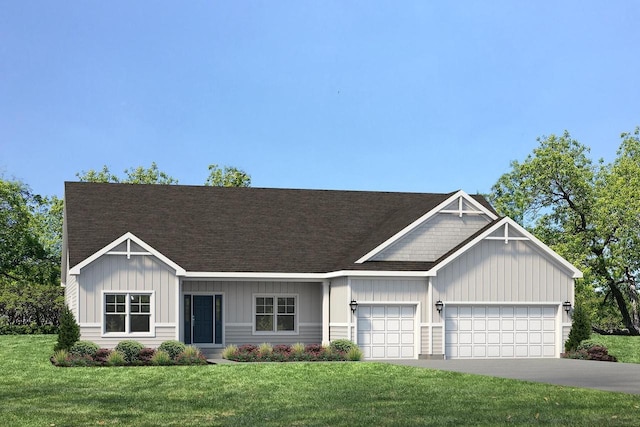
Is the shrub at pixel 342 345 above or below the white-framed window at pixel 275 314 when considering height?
below

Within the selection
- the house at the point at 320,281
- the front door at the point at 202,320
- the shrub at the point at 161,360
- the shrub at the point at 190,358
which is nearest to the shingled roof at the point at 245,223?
the house at the point at 320,281

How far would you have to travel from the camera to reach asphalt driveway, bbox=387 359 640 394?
24.7 m

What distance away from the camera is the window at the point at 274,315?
38.8 meters

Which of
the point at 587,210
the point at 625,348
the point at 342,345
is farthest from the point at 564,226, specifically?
the point at 342,345

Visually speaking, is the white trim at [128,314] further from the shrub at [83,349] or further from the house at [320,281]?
the shrub at [83,349]

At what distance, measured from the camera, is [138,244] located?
35.3 meters

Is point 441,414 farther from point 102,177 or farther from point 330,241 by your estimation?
point 102,177

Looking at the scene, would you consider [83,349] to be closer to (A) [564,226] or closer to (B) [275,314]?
(B) [275,314]

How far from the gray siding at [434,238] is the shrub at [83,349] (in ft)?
36.3

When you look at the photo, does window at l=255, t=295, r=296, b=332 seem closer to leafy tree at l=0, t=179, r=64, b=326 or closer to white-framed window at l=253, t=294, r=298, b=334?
white-framed window at l=253, t=294, r=298, b=334

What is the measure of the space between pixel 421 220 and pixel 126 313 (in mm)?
11898

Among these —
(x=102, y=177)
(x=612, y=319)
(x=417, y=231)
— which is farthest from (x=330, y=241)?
(x=612, y=319)

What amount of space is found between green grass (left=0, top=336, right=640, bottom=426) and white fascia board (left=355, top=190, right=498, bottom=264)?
7720 millimetres

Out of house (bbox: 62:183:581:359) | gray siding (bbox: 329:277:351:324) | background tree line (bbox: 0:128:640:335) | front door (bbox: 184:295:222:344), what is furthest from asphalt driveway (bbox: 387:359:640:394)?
background tree line (bbox: 0:128:640:335)
